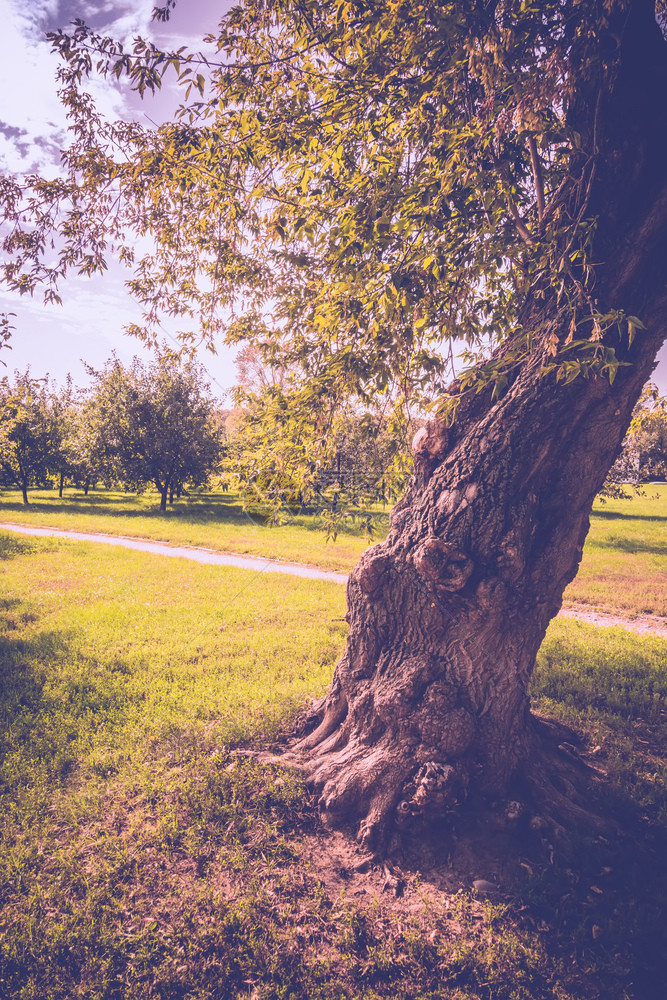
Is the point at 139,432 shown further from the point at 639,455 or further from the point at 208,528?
the point at 639,455

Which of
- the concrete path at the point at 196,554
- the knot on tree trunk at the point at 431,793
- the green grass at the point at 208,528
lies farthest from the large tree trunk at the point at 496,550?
the concrete path at the point at 196,554

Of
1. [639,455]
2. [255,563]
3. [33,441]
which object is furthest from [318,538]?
[33,441]

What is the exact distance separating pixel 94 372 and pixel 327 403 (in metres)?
26.8

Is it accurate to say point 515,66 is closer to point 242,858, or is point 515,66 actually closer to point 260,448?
point 260,448

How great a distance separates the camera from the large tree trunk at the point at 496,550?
296cm

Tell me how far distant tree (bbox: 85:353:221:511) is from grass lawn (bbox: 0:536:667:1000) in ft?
63.3

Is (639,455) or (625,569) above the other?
(639,455)

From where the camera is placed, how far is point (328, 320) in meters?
3.35

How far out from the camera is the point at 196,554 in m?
14.0

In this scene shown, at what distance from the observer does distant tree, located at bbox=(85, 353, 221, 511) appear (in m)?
24.1

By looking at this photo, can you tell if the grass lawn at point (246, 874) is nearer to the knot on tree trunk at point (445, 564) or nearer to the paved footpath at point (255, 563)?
the knot on tree trunk at point (445, 564)

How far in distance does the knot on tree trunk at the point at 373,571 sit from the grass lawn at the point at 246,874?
6.05 feet

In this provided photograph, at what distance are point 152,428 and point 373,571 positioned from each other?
23.4 metres

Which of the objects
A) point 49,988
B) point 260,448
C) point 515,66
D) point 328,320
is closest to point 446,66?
point 515,66
